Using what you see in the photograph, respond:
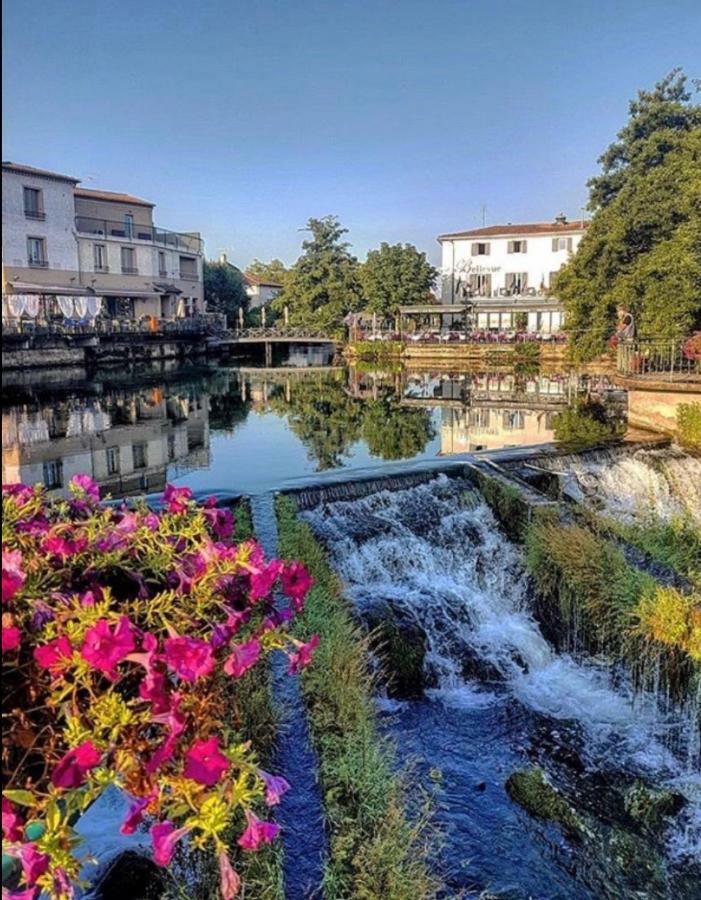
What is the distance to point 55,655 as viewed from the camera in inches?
72.2

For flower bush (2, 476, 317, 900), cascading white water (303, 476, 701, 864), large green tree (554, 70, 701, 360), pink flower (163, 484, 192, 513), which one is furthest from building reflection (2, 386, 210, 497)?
large green tree (554, 70, 701, 360)

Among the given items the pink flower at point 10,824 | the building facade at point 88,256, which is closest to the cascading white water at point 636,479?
the pink flower at point 10,824

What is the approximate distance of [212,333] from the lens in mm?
46938

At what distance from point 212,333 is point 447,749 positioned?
142 feet

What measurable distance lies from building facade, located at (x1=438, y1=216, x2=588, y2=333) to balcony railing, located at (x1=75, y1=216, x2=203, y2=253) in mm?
17899

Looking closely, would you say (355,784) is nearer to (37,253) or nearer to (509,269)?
(37,253)

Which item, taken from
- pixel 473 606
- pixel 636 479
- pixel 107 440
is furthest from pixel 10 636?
pixel 107 440

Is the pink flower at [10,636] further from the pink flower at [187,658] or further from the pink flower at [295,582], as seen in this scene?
the pink flower at [295,582]

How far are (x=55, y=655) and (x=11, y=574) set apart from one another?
23cm

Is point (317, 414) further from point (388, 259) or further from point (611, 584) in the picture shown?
point (388, 259)

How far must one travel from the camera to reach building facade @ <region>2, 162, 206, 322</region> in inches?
1484

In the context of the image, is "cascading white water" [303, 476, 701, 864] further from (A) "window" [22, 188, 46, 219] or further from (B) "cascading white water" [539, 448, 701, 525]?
(A) "window" [22, 188, 46, 219]

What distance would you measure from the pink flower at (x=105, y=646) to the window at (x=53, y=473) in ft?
40.6

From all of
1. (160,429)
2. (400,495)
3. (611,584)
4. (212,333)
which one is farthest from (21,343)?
(611,584)
